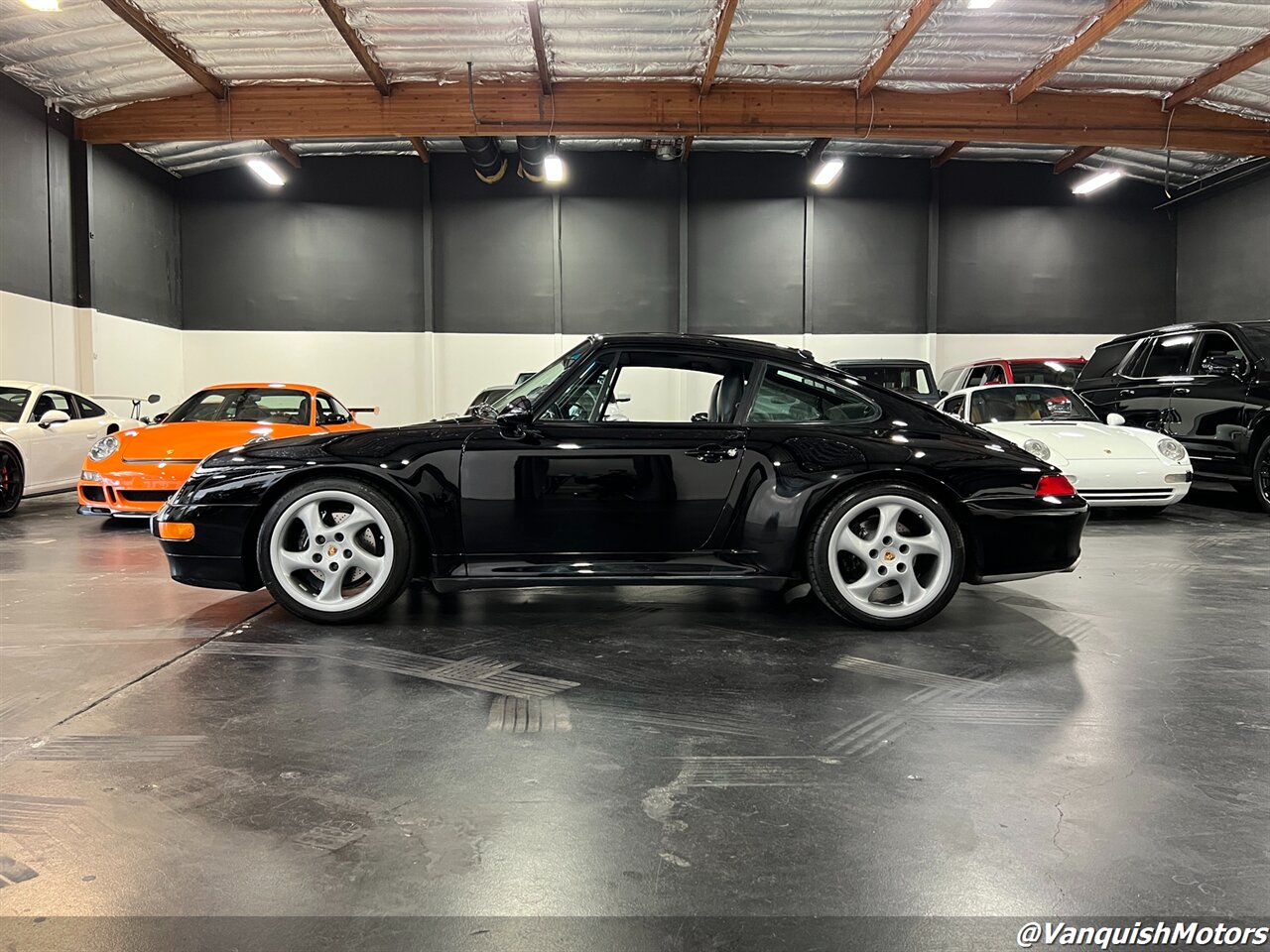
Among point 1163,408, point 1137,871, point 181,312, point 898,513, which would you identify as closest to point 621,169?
point 181,312

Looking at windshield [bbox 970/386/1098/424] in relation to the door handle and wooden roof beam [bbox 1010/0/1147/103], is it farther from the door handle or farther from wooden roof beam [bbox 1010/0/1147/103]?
the door handle

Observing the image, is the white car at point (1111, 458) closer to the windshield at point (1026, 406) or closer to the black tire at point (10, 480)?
the windshield at point (1026, 406)

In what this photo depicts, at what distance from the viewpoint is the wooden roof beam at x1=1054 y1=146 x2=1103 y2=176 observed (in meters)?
14.0

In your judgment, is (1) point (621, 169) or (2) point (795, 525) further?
(1) point (621, 169)

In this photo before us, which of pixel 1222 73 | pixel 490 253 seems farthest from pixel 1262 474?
pixel 490 253

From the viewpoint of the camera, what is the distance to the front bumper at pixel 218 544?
10.7ft

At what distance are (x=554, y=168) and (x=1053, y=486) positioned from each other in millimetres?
11725

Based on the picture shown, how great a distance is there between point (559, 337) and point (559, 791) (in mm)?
13072

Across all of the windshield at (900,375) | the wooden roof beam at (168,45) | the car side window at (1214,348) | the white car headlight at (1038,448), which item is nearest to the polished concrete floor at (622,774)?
the white car headlight at (1038,448)

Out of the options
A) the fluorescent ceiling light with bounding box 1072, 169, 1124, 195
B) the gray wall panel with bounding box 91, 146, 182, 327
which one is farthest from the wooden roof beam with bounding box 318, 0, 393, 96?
the fluorescent ceiling light with bounding box 1072, 169, 1124, 195

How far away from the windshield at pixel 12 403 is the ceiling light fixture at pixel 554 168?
8.16m

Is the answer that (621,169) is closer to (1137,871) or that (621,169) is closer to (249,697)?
(249,697)

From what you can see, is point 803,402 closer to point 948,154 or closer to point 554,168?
point 554,168

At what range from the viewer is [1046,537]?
3277mm
